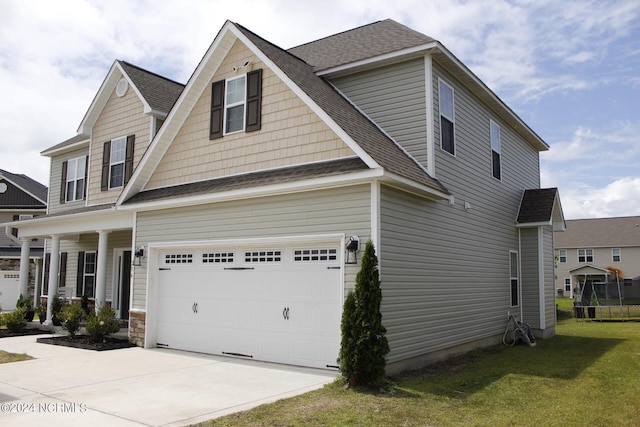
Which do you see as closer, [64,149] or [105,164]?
[105,164]

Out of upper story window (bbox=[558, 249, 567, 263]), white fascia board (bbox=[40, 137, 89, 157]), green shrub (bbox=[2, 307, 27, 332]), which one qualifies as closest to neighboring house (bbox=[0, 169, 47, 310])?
white fascia board (bbox=[40, 137, 89, 157])

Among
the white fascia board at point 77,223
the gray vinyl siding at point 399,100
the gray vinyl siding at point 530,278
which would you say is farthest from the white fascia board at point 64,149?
the gray vinyl siding at point 530,278

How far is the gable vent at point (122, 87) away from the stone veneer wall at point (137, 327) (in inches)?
299

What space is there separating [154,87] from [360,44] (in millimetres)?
7320

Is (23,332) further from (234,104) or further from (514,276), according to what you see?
(514,276)

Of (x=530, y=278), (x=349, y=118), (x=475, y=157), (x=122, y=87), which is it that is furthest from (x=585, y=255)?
(x=349, y=118)

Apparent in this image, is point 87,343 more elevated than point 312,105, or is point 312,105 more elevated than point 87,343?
point 312,105

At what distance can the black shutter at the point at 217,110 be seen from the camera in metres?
12.5

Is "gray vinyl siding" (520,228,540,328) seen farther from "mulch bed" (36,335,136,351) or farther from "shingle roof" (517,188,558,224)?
"mulch bed" (36,335,136,351)

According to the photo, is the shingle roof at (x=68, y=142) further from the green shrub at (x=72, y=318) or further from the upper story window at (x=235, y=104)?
the upper story window at (x=235, y=104)

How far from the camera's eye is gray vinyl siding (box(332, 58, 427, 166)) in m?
11.5

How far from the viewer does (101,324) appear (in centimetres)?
1313

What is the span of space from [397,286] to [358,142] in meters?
2.65

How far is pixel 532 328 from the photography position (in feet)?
52.1
